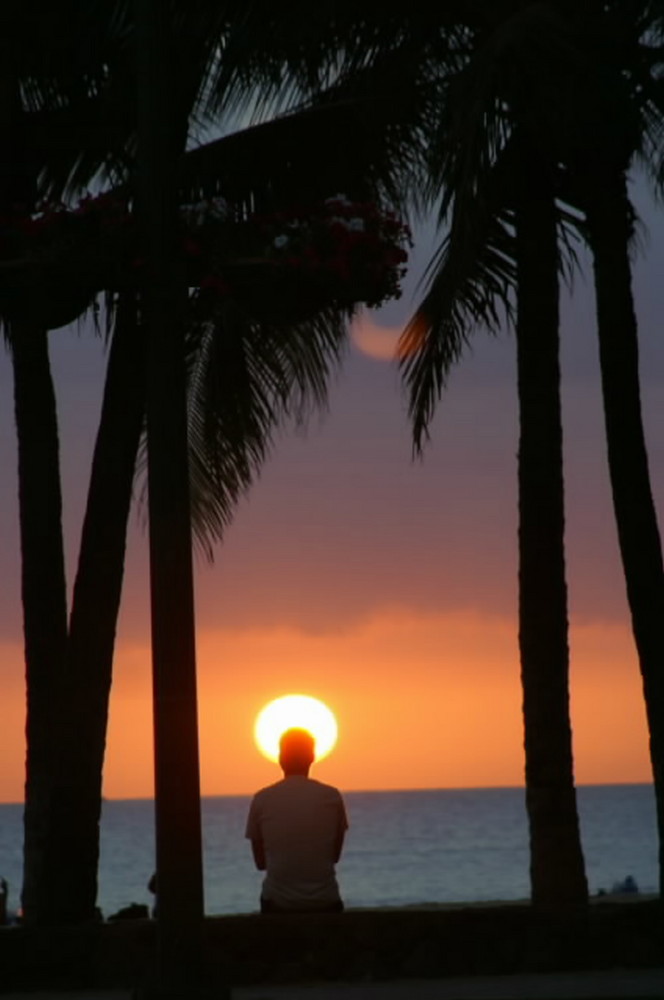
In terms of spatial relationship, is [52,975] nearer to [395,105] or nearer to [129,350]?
[129,350]

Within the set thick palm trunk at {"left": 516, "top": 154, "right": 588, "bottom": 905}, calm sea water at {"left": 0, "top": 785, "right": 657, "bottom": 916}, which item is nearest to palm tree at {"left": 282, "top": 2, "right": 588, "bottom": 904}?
thick palm trunk at {"left": 516, "top": 154, "right": 588, "bottom": 905}

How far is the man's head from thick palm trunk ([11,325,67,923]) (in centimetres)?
531

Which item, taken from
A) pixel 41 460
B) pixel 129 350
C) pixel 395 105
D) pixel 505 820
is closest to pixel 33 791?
pixel 41 460

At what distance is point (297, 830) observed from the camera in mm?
13953

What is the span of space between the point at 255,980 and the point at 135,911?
9619 mm

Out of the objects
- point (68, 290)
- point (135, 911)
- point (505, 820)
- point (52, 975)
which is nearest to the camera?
point (52, 975)

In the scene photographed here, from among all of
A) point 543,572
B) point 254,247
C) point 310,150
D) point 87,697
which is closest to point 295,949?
point 87,697

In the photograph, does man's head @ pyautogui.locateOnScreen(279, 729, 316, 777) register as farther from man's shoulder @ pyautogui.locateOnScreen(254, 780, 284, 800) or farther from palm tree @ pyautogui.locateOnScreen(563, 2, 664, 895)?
palm tree @ pyautogui.locateOnScreen(563, 2, 664, 895)

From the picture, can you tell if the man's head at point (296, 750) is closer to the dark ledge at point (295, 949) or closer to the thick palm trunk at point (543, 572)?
the dark ledge at point (295, 949)

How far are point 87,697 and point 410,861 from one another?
117266mm

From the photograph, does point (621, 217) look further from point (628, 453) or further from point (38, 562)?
point (38, 562)

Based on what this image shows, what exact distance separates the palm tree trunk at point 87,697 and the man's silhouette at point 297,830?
2513 millimetres

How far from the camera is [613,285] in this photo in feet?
56.3

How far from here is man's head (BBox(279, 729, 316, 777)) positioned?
13992mm
